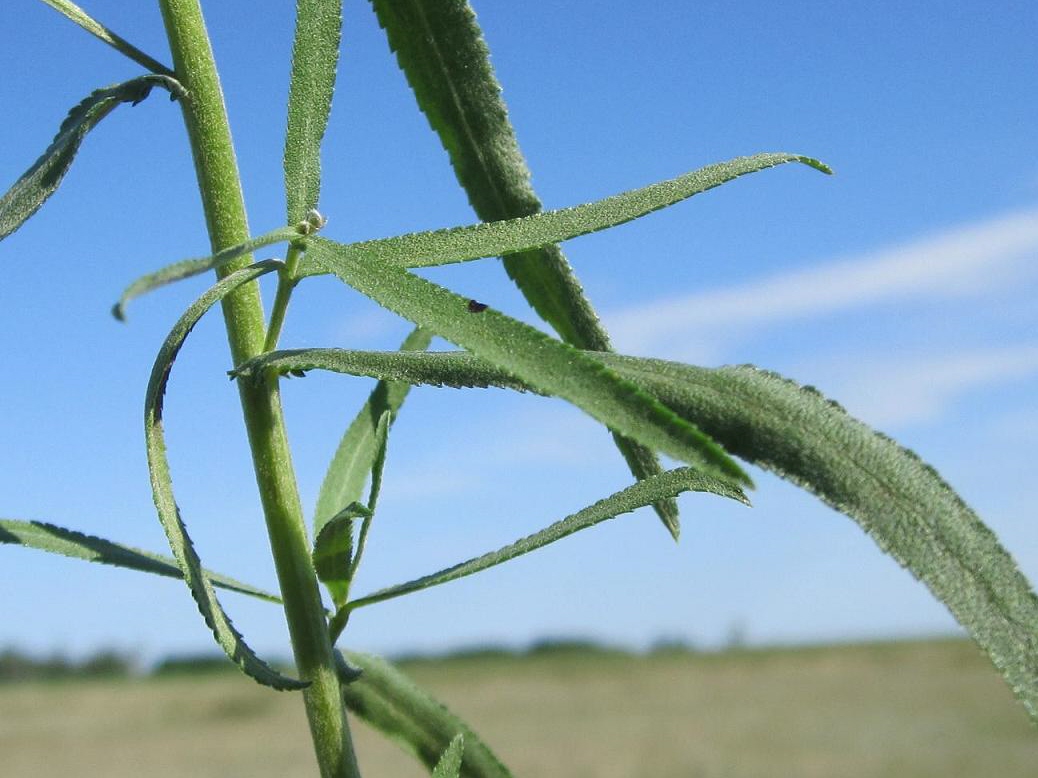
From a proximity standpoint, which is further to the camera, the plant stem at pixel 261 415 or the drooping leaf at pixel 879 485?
the plant stem at pixel 261 415

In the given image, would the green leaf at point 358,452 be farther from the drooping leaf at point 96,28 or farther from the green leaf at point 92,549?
the drooping leaf at point 96,28

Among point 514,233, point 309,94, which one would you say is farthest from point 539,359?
point 309,94

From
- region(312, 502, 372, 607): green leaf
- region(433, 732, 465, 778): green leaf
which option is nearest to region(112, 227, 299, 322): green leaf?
region(312, 502, 372, 607): green leaf

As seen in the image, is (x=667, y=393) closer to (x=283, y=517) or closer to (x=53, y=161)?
(x=283, y=517)

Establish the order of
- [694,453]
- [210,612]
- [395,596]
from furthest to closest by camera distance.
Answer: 1. [395,596]
2. [210,612]
3. [694,453]

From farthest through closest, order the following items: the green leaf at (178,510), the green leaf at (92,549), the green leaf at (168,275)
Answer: the green leaf at (92,549) < the green leaf at (178,510) < the green leaf at (168,275)

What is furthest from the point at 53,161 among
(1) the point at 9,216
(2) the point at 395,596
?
(2) the point at 395,596

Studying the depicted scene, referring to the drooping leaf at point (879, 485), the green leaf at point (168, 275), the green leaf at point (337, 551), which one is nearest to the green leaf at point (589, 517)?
the green leaf at point (337, 551)
